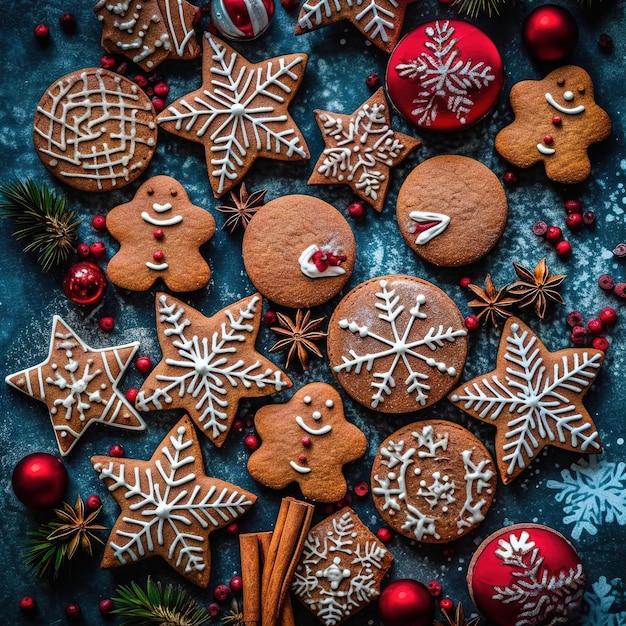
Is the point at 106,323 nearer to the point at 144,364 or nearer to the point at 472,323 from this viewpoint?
the point at 144,364

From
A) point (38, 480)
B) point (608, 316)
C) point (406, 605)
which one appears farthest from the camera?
point (608, 316)

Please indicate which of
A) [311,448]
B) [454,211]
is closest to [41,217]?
[311,448]

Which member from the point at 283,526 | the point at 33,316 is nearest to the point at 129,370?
the point at 33,316

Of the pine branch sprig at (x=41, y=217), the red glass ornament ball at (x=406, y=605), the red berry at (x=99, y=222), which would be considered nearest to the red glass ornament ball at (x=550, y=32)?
the red berry at (x=99, y=222)

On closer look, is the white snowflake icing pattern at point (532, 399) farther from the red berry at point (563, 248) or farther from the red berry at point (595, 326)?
the red berry at point (563, 248)

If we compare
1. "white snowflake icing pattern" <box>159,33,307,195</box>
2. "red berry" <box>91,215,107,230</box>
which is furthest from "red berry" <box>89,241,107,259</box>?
"white snowflake icing pattern" <box>159,33,307,195</box>

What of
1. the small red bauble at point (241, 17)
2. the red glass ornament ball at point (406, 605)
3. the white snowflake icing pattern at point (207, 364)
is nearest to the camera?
the red glass ornament ball at point (406, 605)

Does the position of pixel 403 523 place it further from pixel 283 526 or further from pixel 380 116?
pixel 380 116
